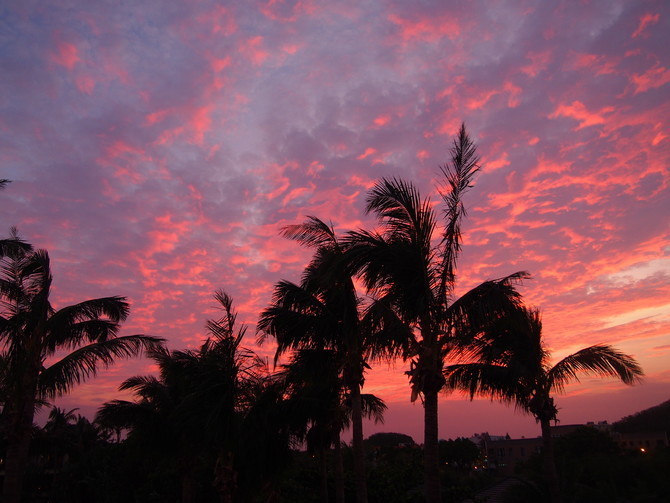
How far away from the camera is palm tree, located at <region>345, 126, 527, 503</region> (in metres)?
11.0

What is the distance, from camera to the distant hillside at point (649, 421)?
94.6m

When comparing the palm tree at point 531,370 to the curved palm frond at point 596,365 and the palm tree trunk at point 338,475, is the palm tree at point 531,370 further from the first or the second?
the palm tree trunk at point 338,475

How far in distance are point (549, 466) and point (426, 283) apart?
36.4 feet

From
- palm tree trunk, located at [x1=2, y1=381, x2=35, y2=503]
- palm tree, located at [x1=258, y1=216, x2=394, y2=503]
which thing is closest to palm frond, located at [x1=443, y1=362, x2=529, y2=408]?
palm tree, located at [x1=258, y1=216, x2=394, y2=503]

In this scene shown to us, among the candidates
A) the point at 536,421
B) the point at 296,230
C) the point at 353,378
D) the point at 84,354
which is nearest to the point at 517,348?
the point at 536,421

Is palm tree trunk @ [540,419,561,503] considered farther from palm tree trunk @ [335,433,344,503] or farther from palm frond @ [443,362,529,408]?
palm tree trunk @ [335,433,344,503]

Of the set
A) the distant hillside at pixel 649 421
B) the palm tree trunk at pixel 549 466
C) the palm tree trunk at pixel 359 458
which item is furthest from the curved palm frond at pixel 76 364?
the distant hillside at pixel 649 421

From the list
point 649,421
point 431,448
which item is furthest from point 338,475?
point 649,421

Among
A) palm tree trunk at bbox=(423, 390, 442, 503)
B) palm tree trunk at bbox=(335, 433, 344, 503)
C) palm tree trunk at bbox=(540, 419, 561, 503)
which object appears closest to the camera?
palm tree trunk at bbox=(423, 390, 442, 503)

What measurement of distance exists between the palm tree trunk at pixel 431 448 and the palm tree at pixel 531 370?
409 centimetres

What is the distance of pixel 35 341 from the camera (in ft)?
50.6

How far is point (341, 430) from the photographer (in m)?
19.5

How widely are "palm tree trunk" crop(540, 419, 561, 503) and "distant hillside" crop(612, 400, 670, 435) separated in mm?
91253

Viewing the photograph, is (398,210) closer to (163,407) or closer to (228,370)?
(228,370)
